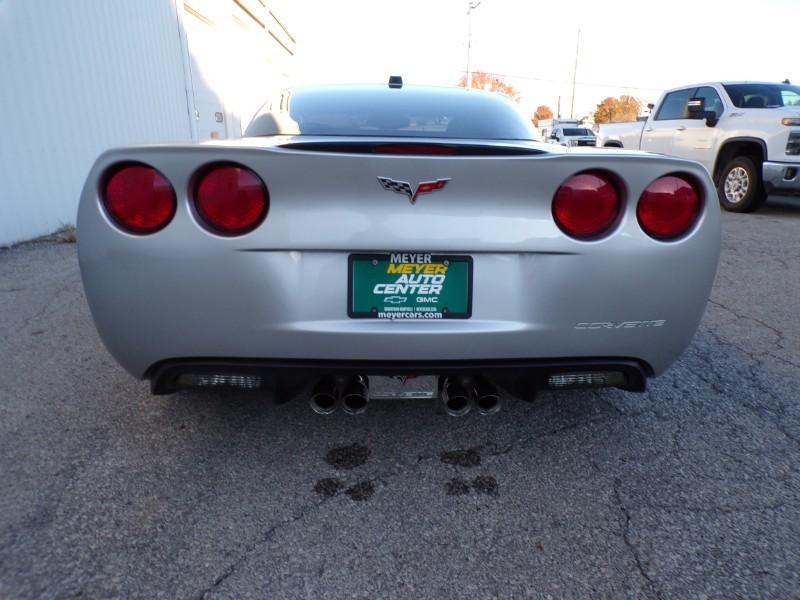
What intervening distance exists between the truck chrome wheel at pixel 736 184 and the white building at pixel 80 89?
749cm

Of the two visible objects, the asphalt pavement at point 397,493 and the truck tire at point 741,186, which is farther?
the truck tire at point 741,186

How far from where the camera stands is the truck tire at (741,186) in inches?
336

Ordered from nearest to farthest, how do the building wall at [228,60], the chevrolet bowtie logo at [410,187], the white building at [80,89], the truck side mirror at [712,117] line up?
the chevrolet bowtie logo at [410,187] → the white building at [80,89] → the truck side mirror at [712,117] → the building wall at [228,60]

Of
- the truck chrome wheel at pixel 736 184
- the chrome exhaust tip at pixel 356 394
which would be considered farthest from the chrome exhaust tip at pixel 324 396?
the truck chrome wheel at pixel 736 184

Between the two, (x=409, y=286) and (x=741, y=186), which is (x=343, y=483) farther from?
(x=741, y=186)

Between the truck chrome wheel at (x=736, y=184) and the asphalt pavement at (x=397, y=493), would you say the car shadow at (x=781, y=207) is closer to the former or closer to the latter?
the truck chrome wheel at (x=736, y=184)

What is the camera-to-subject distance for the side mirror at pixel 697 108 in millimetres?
8655

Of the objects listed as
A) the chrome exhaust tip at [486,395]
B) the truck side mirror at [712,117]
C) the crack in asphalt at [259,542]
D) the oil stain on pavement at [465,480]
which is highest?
the truck side mirror at [712,117]

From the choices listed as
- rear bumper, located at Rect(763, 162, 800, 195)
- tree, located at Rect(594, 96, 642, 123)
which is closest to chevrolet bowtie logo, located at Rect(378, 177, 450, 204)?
rear bumper, located at Rect(763, 162, 800, 195)

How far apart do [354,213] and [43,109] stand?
21.8 feet

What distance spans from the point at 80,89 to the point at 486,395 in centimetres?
764

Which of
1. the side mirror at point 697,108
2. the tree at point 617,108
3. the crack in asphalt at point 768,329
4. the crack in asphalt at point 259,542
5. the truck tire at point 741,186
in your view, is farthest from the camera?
the tree at point 617,108

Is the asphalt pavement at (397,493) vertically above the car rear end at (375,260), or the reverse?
the car rear end at (375,260)

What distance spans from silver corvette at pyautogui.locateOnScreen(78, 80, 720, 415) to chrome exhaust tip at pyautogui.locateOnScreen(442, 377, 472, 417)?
152mm
